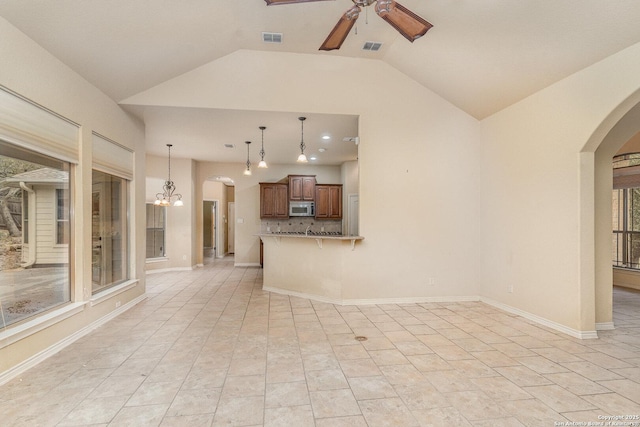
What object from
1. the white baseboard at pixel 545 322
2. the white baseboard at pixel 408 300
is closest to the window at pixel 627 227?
the white baseboard at pixel 545 322

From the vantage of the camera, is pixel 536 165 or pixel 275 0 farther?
pixel 536 165

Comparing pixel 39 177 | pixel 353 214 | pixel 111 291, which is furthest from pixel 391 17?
pixel 353 214

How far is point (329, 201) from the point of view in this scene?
8695mm

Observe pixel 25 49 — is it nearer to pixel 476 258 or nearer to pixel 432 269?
pixel 432 269

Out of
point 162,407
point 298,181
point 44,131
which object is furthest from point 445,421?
point 298,181

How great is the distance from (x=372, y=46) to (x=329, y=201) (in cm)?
481

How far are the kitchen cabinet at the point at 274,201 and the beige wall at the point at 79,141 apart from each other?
3.67 meters

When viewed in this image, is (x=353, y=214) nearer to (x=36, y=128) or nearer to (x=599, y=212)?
(x=599, y=212)

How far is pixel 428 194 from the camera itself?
4.93m

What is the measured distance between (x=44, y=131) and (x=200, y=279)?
14.9 ft

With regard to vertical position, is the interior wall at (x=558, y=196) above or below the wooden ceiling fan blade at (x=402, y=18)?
below

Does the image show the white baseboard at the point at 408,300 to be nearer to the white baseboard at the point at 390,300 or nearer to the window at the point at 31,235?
the white baseboard at the point at 390,300

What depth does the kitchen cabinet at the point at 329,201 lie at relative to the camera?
862 centimetres

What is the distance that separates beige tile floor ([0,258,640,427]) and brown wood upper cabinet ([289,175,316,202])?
459cm
